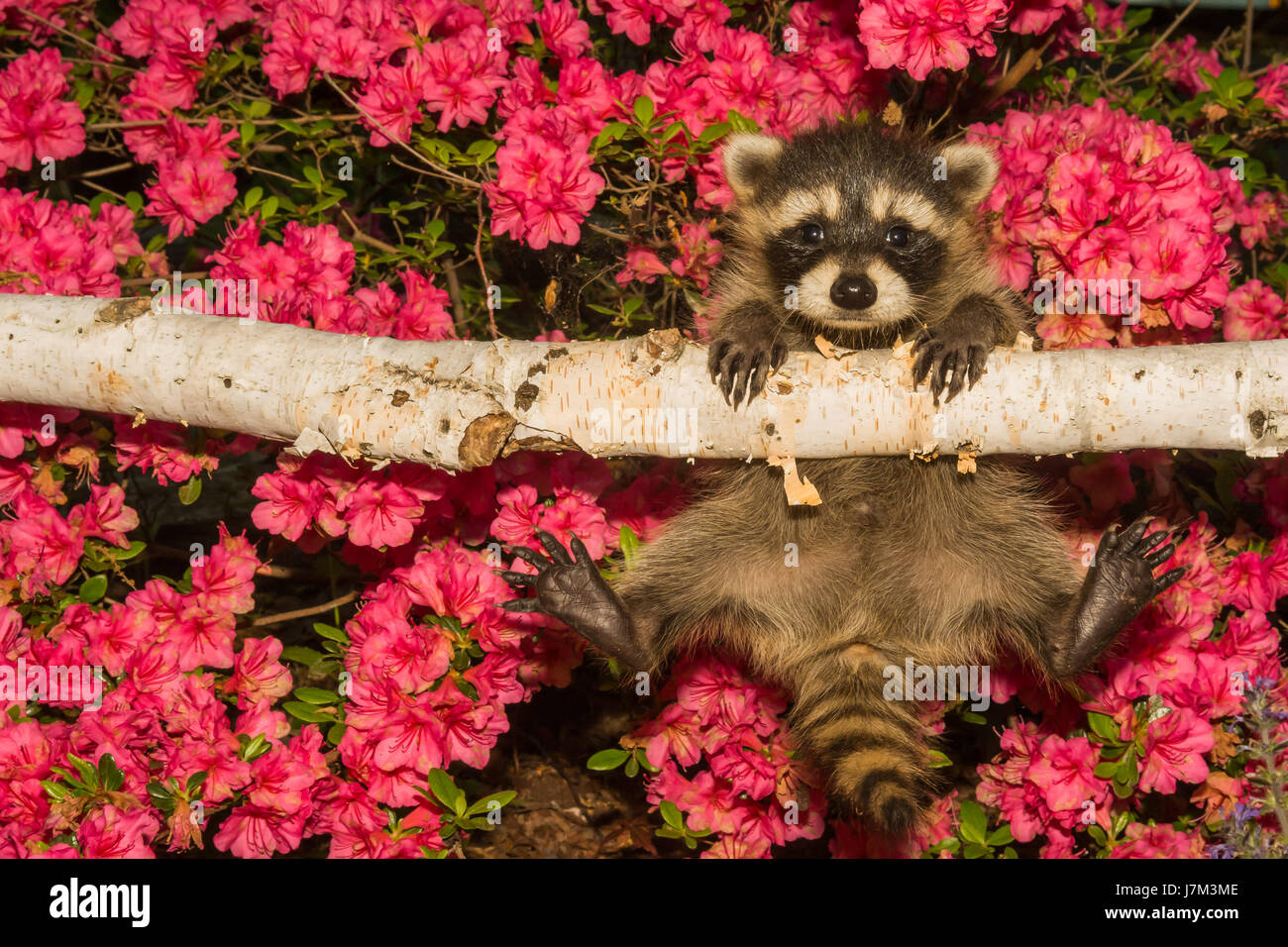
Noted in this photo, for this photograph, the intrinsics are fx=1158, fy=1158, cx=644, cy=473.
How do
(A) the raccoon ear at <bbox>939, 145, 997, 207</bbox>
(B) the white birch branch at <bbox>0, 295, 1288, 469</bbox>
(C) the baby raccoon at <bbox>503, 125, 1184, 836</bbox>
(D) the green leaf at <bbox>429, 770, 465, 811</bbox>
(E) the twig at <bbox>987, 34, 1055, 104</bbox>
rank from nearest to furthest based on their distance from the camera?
(B) the white birch branch at <bbox>0, 295, 1288, 469</bbox> < (D) the green leaf at <bbox>429, 770, 465, 811</bbox> < (C) the baby raccoon at <bbox>503, 125, 1184, 836</bbox> < (A) the raccoon ear at <bbox>939, 145, 997, 207</bbox> < (E) the twig at <bbox>987, 34, 1055, 104</bbox>

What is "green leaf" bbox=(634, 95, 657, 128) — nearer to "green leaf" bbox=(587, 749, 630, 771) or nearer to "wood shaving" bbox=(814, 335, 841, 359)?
"wood shaving" bbox=(814, 335, 841, 359)

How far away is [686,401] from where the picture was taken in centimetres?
225

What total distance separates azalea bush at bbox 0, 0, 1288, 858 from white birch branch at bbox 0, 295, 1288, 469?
0.25 metres

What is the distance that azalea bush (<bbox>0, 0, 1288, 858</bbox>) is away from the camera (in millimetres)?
2471

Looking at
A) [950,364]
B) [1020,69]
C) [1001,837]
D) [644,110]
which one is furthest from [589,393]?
[1020,69]

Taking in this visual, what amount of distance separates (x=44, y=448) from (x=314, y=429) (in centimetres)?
100

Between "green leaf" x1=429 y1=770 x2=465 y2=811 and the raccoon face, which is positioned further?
the raccoon face

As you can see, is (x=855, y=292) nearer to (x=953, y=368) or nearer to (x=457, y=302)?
(x=953, y=368)

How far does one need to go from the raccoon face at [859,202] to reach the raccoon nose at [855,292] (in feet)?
0.40

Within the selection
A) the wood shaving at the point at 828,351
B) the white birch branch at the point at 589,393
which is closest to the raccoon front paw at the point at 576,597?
the white birch branch at the point at 589,393

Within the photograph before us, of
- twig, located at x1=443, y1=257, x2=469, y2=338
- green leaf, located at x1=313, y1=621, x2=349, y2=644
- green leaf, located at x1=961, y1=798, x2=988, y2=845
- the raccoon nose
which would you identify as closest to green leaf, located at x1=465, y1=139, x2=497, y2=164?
twig, located at x1=443, y1=257, x2=469, y2=338

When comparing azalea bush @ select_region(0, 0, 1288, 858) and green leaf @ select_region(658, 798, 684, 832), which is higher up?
azalea bush @ select_region(0, 0, 1288, 858)
